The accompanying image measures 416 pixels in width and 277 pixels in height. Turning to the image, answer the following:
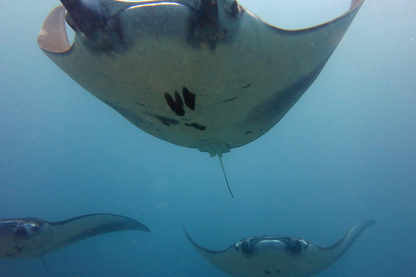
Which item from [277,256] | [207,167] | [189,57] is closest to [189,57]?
[189,57]

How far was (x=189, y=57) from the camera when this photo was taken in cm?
125

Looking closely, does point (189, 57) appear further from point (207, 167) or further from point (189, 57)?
Result: point (207, 167)

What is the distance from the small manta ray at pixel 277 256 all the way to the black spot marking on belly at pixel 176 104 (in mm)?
2778

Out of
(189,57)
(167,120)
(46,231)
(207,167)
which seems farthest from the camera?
(207,167)

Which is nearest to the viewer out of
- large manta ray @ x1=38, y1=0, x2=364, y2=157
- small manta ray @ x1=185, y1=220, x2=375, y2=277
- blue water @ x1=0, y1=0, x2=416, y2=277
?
large manta ray @ x1=38, y1=0, x2=364, y2=157

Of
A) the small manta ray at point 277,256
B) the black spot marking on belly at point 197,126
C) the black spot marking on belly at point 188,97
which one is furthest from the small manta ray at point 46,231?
the black spot marking on belly at point 188,97

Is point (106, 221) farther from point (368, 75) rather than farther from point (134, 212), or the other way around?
point (134, 212)

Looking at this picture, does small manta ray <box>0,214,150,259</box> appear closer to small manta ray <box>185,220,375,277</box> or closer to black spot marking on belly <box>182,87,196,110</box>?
small manta ray <box>185,220,375,277</box>

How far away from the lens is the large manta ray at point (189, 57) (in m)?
1.05

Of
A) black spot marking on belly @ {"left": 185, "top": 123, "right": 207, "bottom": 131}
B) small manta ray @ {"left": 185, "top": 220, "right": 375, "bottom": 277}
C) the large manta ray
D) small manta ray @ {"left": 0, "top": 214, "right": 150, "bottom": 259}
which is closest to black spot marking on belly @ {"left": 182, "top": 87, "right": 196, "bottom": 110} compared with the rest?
the large manta ray

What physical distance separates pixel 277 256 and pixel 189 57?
3.67 m

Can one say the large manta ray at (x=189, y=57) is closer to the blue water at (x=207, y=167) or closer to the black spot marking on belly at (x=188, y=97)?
the black spot marking on belly at (x=188, y=97)

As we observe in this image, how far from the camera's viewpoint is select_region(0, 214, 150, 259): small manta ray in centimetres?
380

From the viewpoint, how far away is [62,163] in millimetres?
20344
